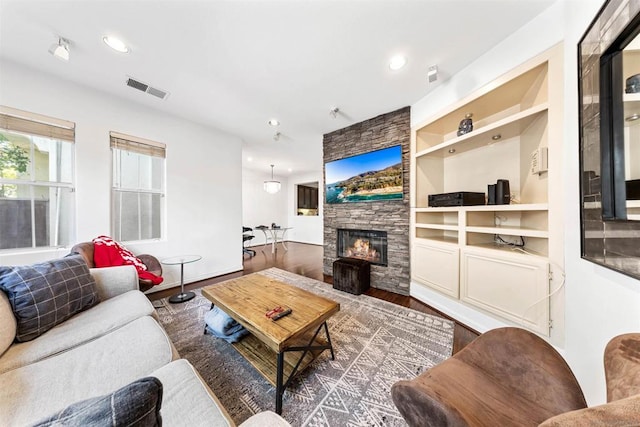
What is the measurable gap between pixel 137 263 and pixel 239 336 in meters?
1.70

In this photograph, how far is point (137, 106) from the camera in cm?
278

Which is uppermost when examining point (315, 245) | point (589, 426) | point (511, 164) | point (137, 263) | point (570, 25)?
point (570, 25)

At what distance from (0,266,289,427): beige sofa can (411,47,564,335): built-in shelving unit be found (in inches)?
82.0

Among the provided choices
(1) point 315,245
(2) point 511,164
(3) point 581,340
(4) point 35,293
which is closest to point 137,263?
(4) point 35,293

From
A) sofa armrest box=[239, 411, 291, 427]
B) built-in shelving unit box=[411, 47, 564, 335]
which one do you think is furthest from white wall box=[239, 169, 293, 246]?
sofa armrest box=[239, 411, 291, 427]

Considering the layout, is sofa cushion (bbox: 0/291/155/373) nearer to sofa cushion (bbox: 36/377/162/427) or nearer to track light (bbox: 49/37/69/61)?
sofa cushion (bbox: 36/377/162/427)

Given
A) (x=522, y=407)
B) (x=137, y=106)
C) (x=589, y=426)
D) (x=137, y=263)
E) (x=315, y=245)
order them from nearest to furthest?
1. (x=589, y=426)
2. (x=522, y=407)
3. (x=137, y=263)
4. (x=137, y=106)
5. (x=315, y=245)

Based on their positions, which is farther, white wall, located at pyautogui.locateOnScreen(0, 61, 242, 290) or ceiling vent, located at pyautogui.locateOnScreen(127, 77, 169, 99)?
A: ceiling vent, located at pyautogui.locateOnScreen(127, 77, 169, 99)

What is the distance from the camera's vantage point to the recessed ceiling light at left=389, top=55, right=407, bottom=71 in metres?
1.93

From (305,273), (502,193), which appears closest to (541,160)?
(502,193)

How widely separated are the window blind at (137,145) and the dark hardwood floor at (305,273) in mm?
2009

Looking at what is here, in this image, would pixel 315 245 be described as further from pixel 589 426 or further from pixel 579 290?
pixel 589 426

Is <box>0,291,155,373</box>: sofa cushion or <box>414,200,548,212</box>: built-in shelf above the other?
<box>414,200,548,212</box>: built-in shelf

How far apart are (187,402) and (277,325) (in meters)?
0.59
